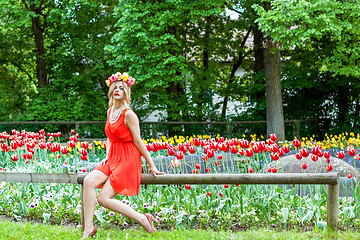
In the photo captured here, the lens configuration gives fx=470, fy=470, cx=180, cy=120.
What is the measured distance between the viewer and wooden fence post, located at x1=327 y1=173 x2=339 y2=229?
191 inches

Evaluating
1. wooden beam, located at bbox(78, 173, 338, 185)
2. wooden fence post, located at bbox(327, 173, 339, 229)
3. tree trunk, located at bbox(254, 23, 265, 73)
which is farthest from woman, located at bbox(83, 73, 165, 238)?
Result: tree trunk, located at bbox(254, 23, 265, 73)

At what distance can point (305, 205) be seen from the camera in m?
5.80

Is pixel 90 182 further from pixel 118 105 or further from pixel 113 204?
pixel 118 105

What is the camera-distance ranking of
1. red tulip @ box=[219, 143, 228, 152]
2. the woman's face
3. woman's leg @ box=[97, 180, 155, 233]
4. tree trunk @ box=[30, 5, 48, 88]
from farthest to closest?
tree trunk @ box=[30, 5, 48, 88]
red tulip @ box=[219, 143, 228, 152]
the woman's face
woman's leg @ box=[97, 180, 155, 233]

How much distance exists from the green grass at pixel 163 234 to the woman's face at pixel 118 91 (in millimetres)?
1456

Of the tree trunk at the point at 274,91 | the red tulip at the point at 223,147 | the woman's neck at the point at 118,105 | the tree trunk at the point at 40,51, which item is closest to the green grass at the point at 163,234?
the red tulip at the point at 223,147

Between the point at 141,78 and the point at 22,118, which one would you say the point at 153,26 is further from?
the point at 22,118

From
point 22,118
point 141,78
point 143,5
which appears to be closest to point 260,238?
point 141,78

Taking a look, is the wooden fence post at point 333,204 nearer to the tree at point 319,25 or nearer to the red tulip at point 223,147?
the red tulip at point 223,147

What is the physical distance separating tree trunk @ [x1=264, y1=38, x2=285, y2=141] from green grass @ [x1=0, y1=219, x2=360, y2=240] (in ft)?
31.6

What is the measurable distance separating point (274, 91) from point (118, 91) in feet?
33.2

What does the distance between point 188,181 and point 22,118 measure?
1297cm

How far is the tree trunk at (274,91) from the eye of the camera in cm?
1428

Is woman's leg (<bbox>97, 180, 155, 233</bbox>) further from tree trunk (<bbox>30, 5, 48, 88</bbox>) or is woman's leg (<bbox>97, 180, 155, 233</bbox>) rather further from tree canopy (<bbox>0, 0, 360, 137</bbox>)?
tree trunk (<bbox>30, 5, 48, 88</bbox>)
